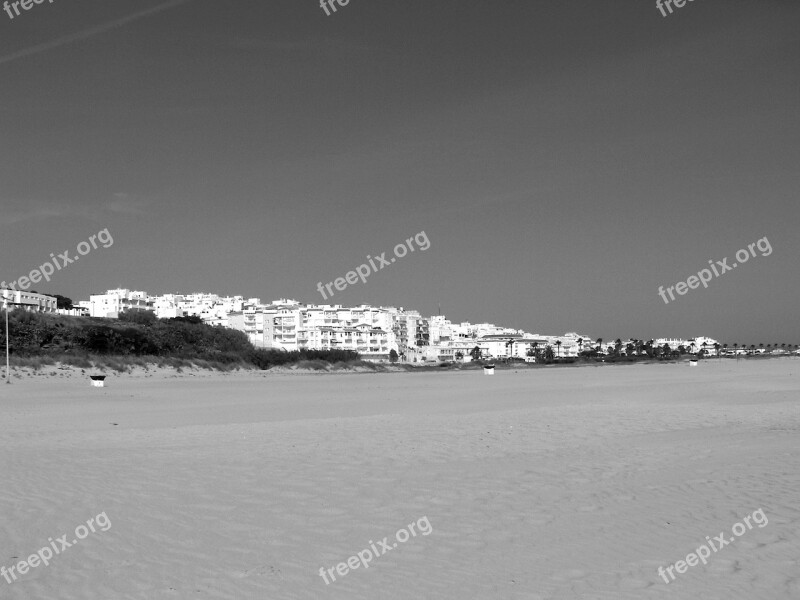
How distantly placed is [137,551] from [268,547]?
1015 millimetres

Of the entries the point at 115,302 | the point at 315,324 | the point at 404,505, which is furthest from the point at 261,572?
the point at 115,302

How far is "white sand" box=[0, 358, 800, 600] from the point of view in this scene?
211 inches

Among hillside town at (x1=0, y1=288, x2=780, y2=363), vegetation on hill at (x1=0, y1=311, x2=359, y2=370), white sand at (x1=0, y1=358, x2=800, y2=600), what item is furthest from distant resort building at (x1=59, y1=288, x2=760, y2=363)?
white sand at (x1=0, y1=358, x2=800, y2=600)

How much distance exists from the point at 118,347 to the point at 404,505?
1971 inches

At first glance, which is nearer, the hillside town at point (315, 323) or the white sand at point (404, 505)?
the white sand at point (404, 505)

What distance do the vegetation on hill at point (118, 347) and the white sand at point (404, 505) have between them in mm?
31244

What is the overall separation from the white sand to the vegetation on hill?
31.2 metres

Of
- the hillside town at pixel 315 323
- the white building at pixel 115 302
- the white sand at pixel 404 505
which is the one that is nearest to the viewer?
the white sand at pixel 404 505

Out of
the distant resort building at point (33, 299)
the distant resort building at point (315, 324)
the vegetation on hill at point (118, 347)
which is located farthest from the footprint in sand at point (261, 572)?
the distant resort building at point (33, 299)

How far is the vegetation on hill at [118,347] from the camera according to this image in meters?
45.1

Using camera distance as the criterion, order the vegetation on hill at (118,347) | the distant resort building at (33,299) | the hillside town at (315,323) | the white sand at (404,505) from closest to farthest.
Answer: the white sand at (404,505), the vegetation on hill at (118,347), the distant resort building at (33,299), the hillside town at (315,323)

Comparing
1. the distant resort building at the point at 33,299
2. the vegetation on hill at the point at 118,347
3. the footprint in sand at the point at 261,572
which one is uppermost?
the distant resort building at the point at 33,299

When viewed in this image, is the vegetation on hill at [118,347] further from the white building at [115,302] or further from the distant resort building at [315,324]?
the white building at [115,302]

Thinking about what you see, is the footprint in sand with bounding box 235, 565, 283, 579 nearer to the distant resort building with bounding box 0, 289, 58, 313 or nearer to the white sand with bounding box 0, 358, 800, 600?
the white sand with bounding box 0, 358, 800, 600
